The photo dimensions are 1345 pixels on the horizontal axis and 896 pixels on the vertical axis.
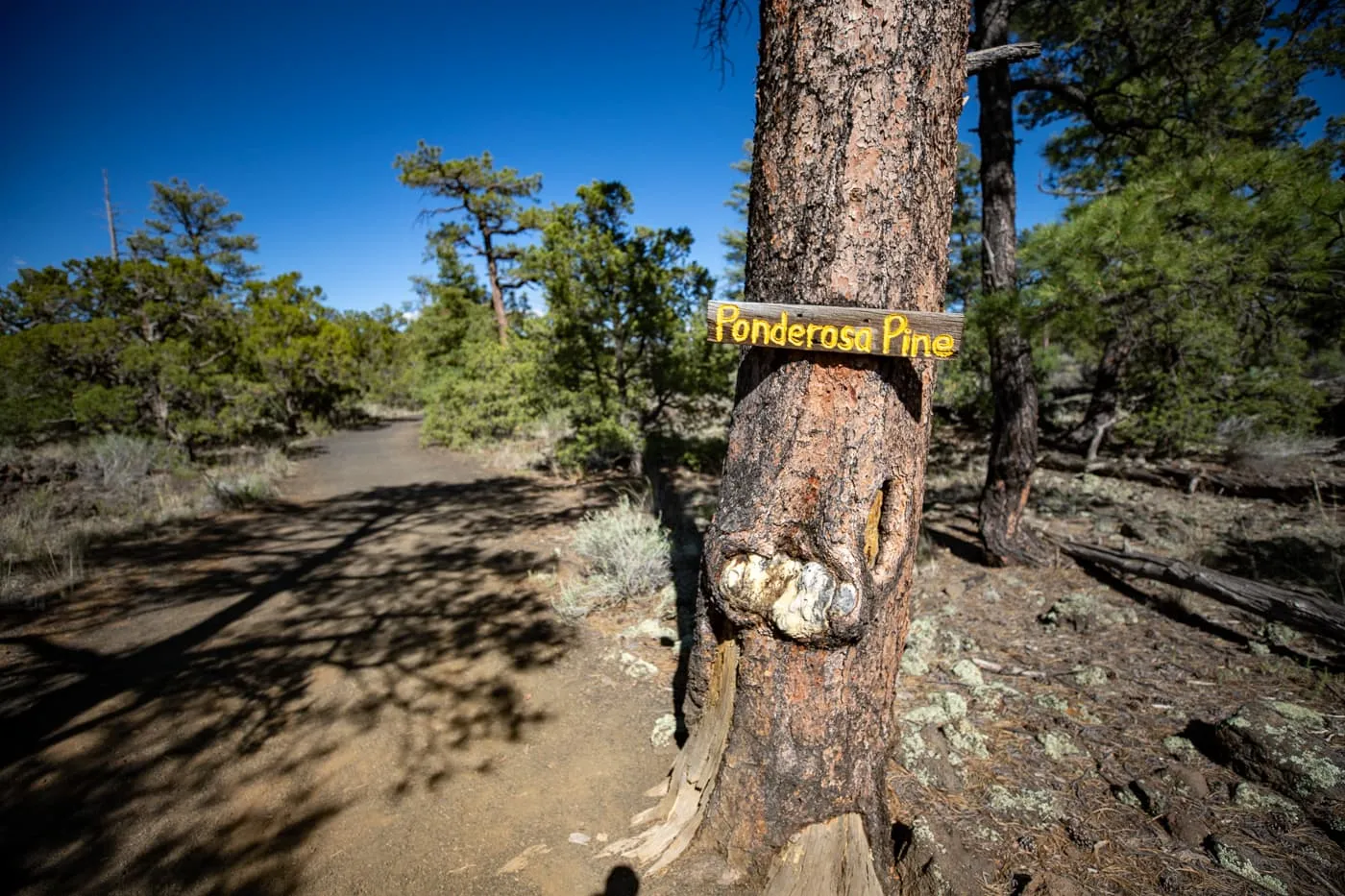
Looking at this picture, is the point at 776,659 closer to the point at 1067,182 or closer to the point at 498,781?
the point at 498,781

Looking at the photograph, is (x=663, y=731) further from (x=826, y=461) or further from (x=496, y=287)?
(x=496, y=287)

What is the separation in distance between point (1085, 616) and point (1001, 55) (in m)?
3.40

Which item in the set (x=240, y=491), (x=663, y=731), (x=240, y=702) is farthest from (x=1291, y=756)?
(x=240, y=491)

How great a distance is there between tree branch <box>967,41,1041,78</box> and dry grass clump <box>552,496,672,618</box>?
373 cm

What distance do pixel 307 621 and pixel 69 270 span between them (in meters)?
11.6

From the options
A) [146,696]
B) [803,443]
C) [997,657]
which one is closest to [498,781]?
[803,443]

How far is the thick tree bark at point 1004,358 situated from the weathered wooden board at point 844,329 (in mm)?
3349

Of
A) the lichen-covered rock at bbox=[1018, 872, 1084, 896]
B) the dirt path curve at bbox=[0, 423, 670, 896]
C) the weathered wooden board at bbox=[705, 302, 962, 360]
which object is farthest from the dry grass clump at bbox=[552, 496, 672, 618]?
the weathered wooden board at bbox=[705, 302, 962, 360]

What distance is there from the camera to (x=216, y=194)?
22594 mm

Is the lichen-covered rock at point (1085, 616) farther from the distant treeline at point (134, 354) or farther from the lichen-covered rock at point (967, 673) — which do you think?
the distant treeline at point (134, 354)

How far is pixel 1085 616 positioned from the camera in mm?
3543

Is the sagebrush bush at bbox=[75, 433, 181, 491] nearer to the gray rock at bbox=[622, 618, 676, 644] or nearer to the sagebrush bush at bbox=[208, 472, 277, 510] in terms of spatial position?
the sagebrush bush at bbox=[208, 472, 277, 510]

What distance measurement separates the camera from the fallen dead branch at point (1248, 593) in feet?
9.62

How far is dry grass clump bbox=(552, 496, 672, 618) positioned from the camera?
4402 mm
